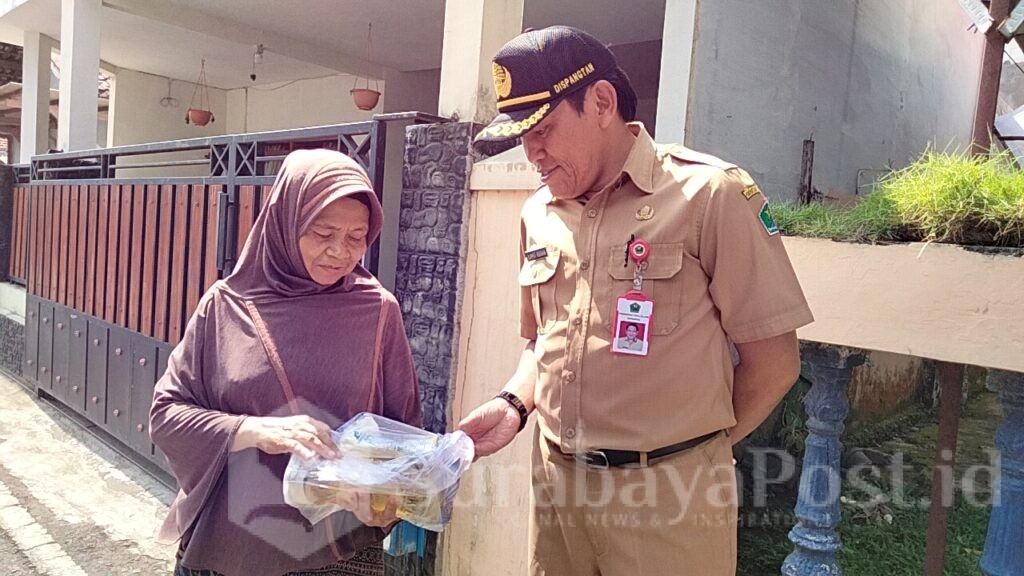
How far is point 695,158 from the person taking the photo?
155 cm

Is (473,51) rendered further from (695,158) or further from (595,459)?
(595,459)

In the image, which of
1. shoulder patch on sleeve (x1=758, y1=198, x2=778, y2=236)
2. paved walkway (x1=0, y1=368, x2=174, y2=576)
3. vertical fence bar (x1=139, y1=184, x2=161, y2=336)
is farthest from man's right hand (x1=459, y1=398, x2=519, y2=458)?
vertical fence bar (x1=139, y1=184, x2=161, y2=336)

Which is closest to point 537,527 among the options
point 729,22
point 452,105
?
point 452,105

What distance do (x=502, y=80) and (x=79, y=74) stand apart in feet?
22.7

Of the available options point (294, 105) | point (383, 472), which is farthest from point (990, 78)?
point (294, 105)

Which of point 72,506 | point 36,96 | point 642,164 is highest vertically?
point 36,96

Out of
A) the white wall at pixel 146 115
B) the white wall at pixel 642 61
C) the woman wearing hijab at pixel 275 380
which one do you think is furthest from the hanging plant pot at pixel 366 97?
the woman wearing hijab at pixel 275 380

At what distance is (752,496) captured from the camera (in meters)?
3.09

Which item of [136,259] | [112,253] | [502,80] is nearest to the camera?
[502,80]

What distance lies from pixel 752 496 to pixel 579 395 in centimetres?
189

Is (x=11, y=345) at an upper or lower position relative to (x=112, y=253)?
lower

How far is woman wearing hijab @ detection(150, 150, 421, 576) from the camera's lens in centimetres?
167

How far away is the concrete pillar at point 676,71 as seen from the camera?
12.0 ft

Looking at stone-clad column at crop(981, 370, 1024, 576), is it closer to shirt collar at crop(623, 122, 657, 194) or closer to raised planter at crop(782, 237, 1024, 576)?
raised planter at crop(782, 237, 1024, 576)
